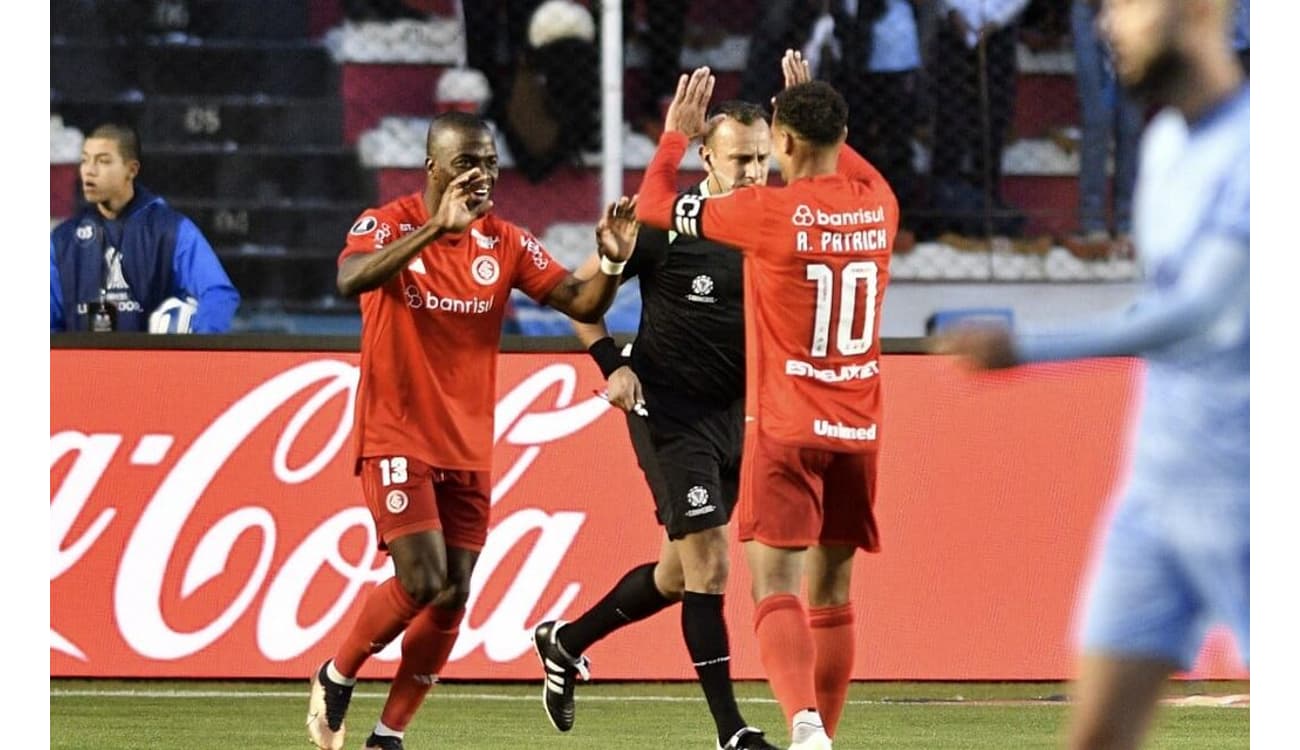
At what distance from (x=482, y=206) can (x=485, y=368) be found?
67 cm

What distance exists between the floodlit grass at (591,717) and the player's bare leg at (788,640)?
1325 mm

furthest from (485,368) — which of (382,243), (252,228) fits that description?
(252,228)

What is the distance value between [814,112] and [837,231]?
1.14ft

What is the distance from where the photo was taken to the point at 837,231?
21.1 feet

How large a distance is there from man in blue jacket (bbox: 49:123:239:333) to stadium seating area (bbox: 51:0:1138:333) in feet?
5.43

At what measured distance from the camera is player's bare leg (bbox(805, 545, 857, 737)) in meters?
6.62

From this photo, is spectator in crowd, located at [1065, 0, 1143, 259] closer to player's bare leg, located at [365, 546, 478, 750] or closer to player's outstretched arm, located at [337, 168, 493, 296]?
player's bare leg, located at [365, 546, 478, 750]

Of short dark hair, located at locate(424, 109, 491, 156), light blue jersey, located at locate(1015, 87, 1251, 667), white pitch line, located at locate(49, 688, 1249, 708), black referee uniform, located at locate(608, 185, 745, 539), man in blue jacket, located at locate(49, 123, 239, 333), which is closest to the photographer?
light blue jersey, located at locate(1015, 87, 1251, 667)

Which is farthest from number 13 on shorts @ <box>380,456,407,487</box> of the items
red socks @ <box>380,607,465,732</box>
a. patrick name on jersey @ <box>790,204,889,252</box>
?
a. patrick name on jersey @ <box>790,204,889,252</box>

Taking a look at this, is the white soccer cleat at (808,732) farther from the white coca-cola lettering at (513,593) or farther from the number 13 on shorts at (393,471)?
the white coca-cola lettering at (513,593)

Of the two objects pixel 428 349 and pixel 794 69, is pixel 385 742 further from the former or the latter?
pixel 794 69

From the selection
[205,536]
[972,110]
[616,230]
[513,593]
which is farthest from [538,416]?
[972,110]
